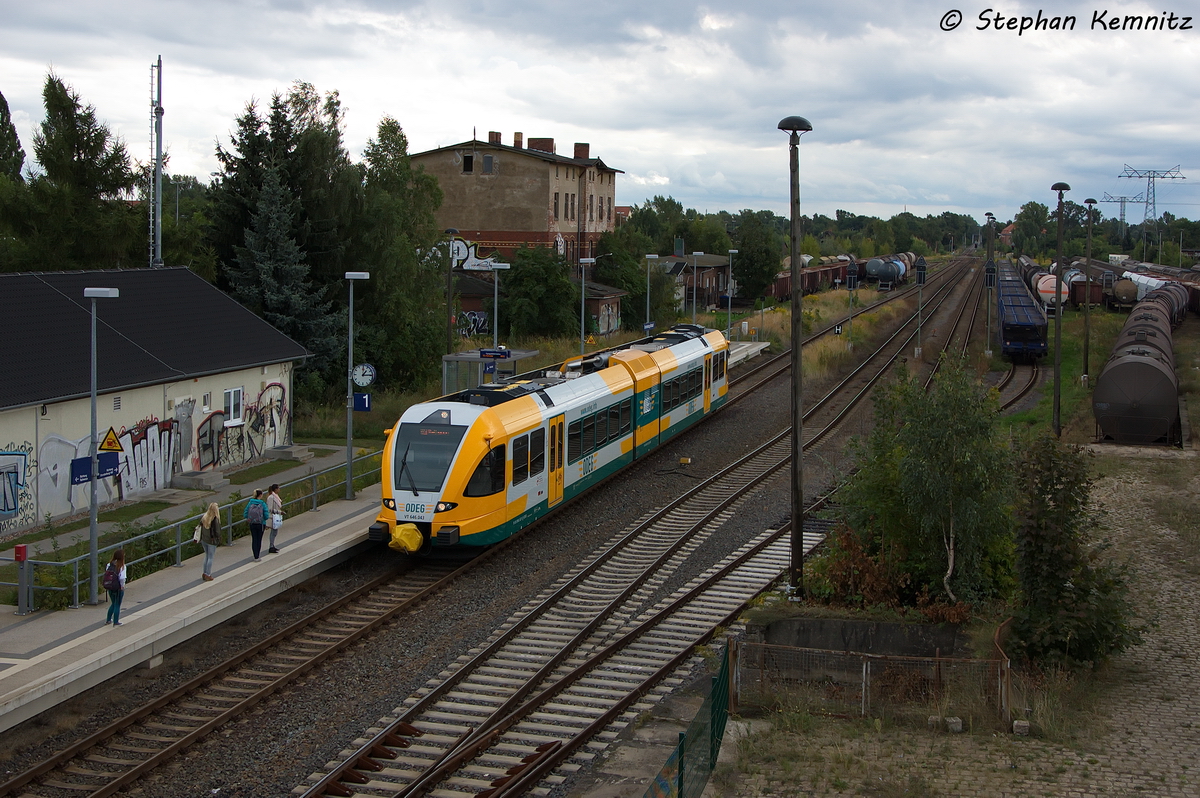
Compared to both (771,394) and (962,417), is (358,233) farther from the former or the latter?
(962,417)

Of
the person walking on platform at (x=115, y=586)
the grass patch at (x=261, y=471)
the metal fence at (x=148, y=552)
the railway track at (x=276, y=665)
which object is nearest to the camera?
the railway track at (x=276, y=665)

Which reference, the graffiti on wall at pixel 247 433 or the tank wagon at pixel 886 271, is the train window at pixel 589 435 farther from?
the tank wagon at pixel 886 271

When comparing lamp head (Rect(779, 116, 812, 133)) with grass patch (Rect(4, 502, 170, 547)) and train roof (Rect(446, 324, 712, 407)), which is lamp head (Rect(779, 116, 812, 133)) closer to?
train roof (Rect(446, 324, 712, 407))

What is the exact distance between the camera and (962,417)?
49.2 feet

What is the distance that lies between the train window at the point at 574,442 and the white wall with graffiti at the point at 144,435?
845 centimetres

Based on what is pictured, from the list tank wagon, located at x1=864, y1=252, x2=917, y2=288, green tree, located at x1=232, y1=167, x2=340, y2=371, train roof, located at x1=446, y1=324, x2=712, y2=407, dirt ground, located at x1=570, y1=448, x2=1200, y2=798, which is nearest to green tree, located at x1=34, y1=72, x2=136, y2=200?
green tree, located at x1=232, y1=167, x2=340, y2=371

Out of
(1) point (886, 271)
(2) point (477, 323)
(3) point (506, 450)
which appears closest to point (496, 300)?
(3) point (506, 450)

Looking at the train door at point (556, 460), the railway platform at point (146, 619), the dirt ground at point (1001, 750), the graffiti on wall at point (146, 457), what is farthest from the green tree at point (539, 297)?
the dirt ground at point (1001, 750)

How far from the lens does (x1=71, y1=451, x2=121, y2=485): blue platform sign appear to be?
15.4 m

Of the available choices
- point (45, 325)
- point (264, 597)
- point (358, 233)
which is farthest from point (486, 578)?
point (358, 233)

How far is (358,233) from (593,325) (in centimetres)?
1914

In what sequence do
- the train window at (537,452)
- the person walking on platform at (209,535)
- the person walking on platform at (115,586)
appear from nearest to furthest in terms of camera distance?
1. the person walking on platform at (115,586)
2. the person walking on platform at (209,535)
3. the train window at (537,452)

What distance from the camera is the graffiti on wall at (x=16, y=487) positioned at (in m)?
18.5

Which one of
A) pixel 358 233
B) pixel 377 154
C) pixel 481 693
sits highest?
pixel 377 154
